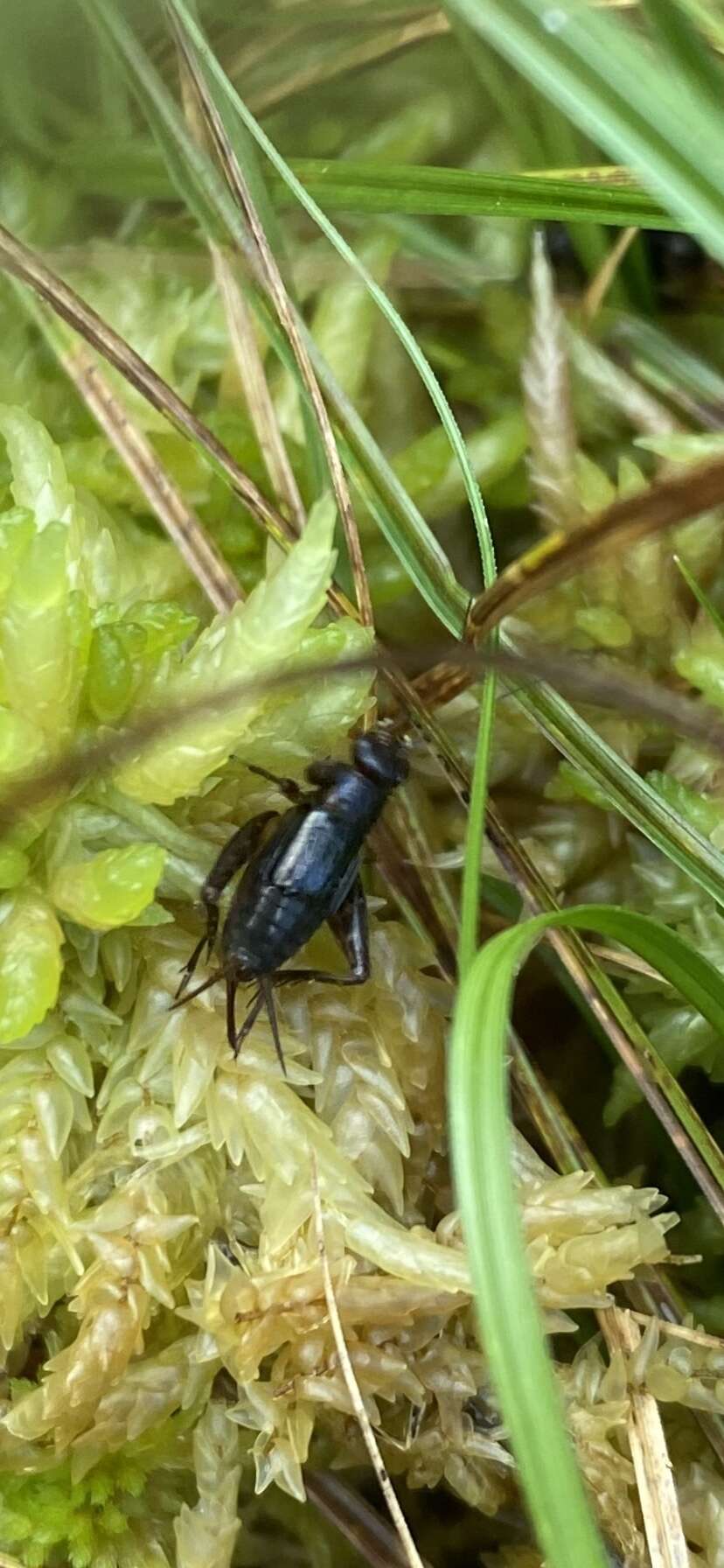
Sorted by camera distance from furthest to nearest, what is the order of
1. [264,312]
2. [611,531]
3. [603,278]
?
[603,278] → [264,312] → [611,531]

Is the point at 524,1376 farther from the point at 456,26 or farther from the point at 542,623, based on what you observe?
the point at 456,26

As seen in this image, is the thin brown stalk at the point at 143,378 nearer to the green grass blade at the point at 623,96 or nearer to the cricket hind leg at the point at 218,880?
the cricket hind leg at the point at 218,880

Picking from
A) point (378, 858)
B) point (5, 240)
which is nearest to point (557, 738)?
point (378, 858)

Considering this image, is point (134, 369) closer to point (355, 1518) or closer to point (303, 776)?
point (303, 776)

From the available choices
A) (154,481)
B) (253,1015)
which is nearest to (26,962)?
(253,1015)

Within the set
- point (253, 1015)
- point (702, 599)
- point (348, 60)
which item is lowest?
point (253, 1015)

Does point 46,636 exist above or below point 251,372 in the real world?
below

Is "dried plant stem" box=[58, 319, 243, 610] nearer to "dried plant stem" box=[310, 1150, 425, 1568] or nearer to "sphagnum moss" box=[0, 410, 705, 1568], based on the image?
"sphagnum moss" box=[0, 410, 705, 1568]

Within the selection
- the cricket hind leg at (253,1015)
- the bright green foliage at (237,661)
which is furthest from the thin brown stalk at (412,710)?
the cricket hind leg at (253,1015)

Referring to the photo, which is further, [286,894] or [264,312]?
[264,312]
